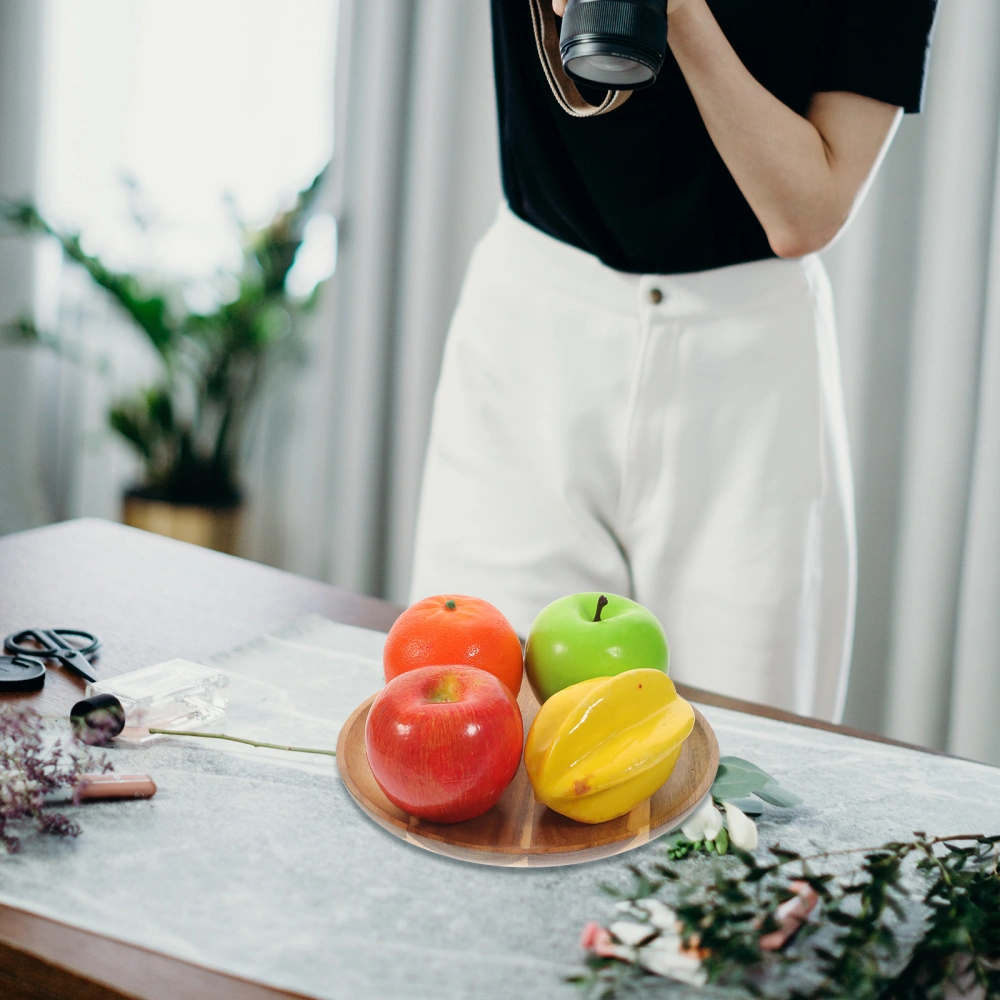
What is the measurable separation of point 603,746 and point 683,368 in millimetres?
492

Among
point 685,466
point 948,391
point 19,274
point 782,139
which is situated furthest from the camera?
point 19,274

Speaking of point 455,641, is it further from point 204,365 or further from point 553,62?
point 204,365

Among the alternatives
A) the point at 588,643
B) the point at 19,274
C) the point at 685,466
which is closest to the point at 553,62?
the point at 685,466

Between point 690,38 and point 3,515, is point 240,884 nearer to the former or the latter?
point 690,38

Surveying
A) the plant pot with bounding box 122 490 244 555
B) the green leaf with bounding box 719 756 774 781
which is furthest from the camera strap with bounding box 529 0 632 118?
the plant pot with bounding box 122 490 244 555

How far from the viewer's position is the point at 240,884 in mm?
497

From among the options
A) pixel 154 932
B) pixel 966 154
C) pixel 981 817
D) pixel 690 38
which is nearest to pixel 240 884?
pixel 154 932

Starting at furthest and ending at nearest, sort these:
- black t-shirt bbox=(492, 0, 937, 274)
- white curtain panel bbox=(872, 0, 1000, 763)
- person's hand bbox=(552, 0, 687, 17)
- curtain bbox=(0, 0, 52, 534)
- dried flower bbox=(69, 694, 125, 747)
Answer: curtain bbox=(0, 0, 52, 534)
white curtain panel bbox=(872, 0, 1000, 763)
black t-shirt bbox=(492, 0, 937, 274)
person's hand bbox=(552, 0, 687, 17)
dried flower bbox=(69, 694, 125, 747)

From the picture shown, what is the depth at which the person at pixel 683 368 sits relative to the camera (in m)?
0.91

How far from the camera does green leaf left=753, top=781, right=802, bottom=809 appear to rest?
60 centimetres

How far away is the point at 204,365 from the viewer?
2.25 m

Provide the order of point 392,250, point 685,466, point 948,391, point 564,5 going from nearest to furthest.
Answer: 1. point 564,5
2. point 685,466
3. point 948,391
4. point 392,250

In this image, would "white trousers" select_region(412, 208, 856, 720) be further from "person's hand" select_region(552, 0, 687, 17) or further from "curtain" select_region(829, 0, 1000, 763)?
"curtain" select_region(829, 0, 1000, 763)

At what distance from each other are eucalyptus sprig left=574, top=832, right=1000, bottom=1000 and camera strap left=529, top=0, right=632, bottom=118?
58cm
